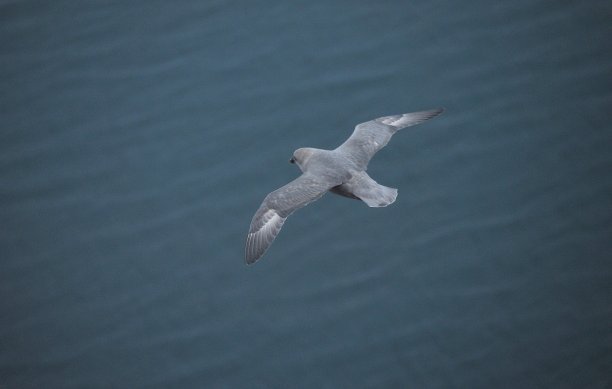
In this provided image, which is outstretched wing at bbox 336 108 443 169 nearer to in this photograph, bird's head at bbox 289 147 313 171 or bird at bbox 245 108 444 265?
bird at bbox 245 108 444 265

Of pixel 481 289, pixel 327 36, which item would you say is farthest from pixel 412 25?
pixel 481 289

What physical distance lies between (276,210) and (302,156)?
4.03 feet

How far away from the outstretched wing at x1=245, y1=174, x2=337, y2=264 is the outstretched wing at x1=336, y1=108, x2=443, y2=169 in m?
0.69

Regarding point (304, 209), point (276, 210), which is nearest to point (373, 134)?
point (304, 209)

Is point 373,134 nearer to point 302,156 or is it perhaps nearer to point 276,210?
point 302,156

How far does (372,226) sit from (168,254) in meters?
2.49

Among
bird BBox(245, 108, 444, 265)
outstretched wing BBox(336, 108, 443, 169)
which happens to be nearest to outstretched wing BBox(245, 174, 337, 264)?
bird BBox(245, 108, 444, 265)

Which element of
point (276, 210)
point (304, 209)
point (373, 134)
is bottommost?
point (304, 209)

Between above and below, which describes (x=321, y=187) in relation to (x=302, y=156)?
below

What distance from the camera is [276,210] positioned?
27.8 feet

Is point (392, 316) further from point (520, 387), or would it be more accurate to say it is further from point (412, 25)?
point (412, 25)

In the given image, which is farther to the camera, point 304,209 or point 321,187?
point 304,209

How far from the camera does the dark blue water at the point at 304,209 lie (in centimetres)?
859

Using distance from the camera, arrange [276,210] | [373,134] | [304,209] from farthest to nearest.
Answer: [304,209] → [373,134] → [276,210]
